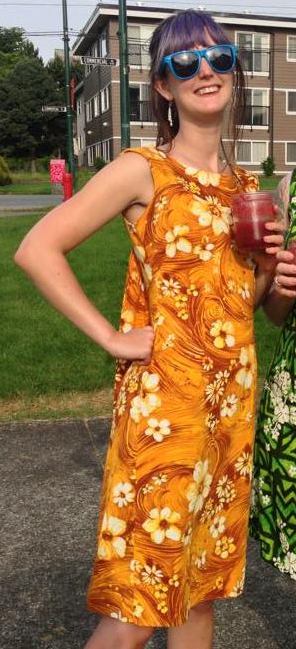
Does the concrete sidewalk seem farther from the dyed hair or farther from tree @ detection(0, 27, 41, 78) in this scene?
tree @ detection(0, 27, 41, 78)

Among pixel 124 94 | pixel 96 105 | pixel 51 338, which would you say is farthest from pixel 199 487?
pixel 96 105

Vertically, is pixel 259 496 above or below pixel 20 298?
above

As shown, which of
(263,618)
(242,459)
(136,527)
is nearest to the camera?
(136,527)

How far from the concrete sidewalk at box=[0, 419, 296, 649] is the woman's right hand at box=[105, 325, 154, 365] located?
46.9 inches

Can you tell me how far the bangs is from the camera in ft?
5.52

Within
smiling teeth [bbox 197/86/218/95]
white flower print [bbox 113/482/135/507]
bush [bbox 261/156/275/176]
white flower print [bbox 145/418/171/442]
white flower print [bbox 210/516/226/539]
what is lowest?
bush [bbox 261/156/275/176]

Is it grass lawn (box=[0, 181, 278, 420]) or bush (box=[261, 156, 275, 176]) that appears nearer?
grass lawn (box=[0, 181, 278, 420])

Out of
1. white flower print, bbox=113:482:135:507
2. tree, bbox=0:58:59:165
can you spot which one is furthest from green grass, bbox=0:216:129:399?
tree, bbox=0:58:59:165

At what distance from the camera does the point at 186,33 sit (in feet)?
5.54

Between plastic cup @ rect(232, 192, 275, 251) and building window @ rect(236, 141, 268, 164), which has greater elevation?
plastic cup @ rect(232, 192, 275, 251)

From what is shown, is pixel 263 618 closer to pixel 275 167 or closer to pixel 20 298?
pixel 20 298

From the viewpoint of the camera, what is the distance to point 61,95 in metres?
58.6

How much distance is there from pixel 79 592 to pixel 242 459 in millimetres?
1163

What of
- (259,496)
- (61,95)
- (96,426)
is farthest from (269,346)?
(61,95)
